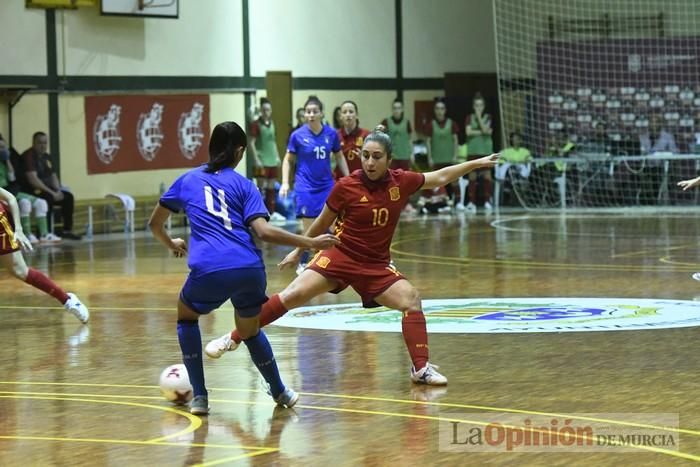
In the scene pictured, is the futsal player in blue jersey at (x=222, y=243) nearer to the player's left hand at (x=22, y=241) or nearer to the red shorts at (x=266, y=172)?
the player's left hand at (x=22, y=241)

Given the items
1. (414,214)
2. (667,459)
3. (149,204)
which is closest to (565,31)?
(414,214)

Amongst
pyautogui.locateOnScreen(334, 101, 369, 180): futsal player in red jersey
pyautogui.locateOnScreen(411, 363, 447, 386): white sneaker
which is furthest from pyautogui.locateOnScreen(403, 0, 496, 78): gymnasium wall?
pyautogui.locateOnScreen(411, 363, 447, 386): white sneaker

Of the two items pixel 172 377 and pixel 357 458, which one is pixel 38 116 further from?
pixel 357 458

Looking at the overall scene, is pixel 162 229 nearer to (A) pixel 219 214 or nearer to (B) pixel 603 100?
(A) pixel 219 214

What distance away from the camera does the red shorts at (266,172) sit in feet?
88.9

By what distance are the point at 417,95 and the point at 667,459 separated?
86.9ft

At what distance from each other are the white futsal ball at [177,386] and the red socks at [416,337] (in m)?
1.54

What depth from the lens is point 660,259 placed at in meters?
17.8

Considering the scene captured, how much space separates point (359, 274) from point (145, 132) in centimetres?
1745

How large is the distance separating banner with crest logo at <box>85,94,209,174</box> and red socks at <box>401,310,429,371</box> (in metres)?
16.6

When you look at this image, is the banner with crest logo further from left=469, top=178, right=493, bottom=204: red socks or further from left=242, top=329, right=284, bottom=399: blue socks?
left=242, top=329, right=284, bottom=399: blue socks

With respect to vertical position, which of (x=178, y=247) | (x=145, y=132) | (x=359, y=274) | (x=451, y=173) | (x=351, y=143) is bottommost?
(x=359, y=274)

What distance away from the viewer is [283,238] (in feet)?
25.1

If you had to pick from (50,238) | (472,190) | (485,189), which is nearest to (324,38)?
(472,190)
